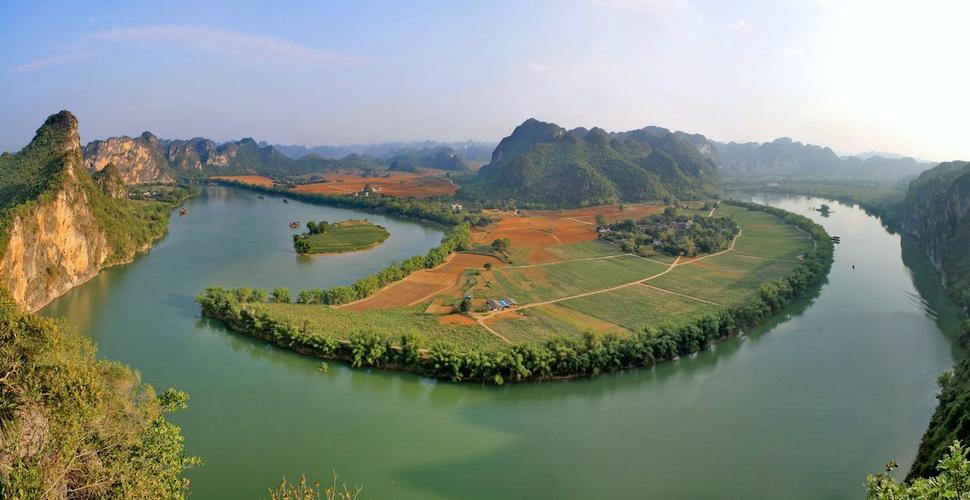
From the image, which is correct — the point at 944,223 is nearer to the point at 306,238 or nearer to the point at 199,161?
the point at 306,238

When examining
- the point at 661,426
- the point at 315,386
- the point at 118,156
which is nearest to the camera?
the point at 661,426

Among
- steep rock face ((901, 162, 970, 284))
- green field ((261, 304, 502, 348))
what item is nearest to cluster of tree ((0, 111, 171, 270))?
green field ((261, 304, 502, 348))

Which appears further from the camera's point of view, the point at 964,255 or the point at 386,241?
the point at 386,241

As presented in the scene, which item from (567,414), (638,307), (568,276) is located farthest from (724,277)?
(567,414)

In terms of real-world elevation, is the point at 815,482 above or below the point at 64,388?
below

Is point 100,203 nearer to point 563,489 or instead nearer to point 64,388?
point 64,388

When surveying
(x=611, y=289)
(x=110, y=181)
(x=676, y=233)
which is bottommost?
(x=611, y=289)

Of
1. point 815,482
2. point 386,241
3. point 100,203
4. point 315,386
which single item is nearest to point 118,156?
point 100,203

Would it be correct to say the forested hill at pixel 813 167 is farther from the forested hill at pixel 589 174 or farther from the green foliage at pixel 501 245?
the green foliage at pixel 501 245
